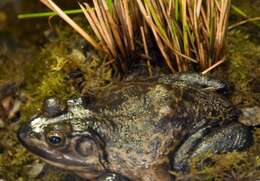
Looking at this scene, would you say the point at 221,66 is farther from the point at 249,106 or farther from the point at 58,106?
the point at 58,106

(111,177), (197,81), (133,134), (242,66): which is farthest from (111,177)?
(242,66)

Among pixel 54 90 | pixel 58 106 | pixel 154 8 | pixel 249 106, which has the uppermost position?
pixel 154 8

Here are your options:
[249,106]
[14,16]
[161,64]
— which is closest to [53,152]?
[161,64]

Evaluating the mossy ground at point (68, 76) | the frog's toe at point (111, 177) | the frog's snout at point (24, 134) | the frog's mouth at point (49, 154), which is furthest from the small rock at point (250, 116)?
the frog's snout at point (24, 134)

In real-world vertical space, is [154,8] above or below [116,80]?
above

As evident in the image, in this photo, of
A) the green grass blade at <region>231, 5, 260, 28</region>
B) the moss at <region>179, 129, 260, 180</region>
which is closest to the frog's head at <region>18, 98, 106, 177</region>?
the moss at <region>179, 129, 260, 180</region>

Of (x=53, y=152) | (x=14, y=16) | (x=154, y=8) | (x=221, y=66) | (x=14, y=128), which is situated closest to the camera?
(x=53, y=152)

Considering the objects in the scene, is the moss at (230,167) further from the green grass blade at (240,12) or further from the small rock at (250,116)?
the green grass blade at (240,12)

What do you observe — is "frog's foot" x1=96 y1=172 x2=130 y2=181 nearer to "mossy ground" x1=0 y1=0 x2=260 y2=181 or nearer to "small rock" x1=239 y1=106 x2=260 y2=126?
"mossy ground" x1=0 y1=0 x2=260 y2=181
